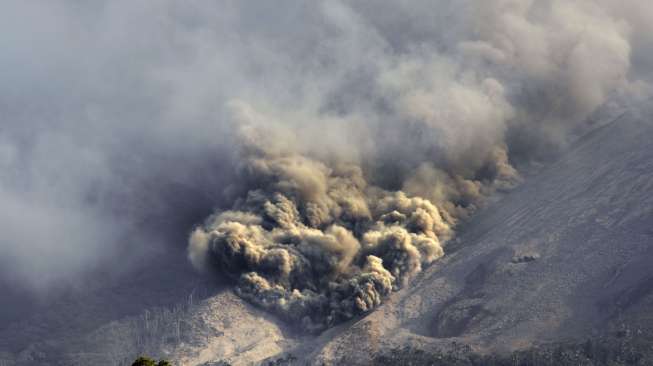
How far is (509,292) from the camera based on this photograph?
9194 centimetres

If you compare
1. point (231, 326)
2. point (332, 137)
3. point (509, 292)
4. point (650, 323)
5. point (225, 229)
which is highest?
point (332, 137)

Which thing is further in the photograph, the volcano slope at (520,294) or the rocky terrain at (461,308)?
the rocky terrain at (461,308)

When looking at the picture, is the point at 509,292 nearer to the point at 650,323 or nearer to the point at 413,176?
the point at 650,323

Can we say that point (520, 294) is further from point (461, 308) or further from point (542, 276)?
point (461, 308)

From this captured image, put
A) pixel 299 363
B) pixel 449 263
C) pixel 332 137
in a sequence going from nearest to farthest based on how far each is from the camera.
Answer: pixel 299 363
pixel 449 263
pixel 332 137

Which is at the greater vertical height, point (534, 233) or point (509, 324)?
point (534, 233)

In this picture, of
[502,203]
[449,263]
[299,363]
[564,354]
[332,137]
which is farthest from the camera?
[332,137]

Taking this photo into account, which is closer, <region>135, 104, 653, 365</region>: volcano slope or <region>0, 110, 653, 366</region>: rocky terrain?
<region>135, 104, 653, 365</region>: volcano slope

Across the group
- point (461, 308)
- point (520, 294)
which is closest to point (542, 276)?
point (520, 294)

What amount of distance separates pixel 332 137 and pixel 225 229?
22.6 meters

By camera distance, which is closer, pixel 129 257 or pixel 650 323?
pixel 650 323

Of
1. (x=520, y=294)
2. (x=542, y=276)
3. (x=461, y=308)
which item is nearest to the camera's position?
(x=520, y=294)

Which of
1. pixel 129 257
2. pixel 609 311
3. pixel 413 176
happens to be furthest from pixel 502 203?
pixel 129 257

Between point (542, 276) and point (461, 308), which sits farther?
point (542, 276)
